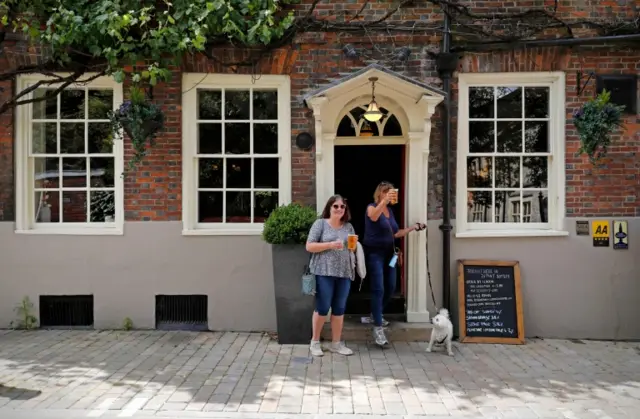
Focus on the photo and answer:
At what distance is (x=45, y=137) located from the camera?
7.82 m

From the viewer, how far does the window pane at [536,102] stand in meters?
7.73

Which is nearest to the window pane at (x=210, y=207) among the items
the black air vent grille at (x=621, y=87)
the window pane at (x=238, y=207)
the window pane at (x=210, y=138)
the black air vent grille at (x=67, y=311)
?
the window pane at (x=238, y=207)

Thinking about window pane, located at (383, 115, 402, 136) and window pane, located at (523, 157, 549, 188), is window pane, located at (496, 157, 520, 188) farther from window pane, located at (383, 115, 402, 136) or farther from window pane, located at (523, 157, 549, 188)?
window pane, located at (383, 115, 402, 136)

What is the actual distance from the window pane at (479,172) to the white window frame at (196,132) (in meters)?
2.44

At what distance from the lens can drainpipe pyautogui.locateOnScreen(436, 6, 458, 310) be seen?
7402 mm

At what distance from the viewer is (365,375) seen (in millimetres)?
5785

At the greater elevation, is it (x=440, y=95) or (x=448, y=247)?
(x=440, y=95)

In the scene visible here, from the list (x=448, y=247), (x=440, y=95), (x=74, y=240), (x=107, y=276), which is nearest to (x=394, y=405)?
(x=448, y=247)

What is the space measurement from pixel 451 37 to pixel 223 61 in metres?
3.01

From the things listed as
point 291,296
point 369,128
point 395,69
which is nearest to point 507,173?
point 369,128

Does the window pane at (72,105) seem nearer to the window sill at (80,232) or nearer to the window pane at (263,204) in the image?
the window sill at (80,232)

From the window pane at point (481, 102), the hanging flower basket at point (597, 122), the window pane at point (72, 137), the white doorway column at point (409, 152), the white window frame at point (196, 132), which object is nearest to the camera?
the hanging flower basket at point (597, 122)

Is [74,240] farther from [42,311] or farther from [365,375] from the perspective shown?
[365,375]

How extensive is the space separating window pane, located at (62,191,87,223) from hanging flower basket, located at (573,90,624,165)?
6.61 metres
